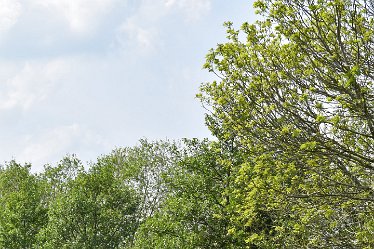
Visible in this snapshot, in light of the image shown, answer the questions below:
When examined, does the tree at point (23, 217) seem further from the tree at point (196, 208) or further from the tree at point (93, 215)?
the tree at point (196, 208)

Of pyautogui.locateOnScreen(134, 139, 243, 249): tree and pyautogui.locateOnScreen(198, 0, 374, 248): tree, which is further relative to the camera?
pyautogui.locateOnScreen(134, 139, 243, 249): tree

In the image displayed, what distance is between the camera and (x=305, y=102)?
12008 millimetres

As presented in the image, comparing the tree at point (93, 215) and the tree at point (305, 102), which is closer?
the tree at point (305, 102)

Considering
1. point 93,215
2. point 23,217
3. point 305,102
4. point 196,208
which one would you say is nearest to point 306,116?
point 305,102

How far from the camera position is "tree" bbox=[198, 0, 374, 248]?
11.4m

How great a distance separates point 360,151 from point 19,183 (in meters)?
40.0

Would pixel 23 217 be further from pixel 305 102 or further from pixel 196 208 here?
pixel 305 102

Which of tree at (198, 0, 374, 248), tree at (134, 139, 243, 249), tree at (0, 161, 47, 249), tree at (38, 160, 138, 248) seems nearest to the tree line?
tree at (198, 0, 374, 248)

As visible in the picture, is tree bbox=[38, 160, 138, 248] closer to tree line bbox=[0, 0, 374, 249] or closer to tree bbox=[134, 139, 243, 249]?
tree bbox=[134, 139, 243, 249]

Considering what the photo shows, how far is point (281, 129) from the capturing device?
12.1 meters

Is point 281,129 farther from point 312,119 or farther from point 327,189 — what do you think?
point 327,189

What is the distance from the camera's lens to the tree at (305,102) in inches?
451

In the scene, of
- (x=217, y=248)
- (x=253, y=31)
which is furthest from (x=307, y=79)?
(x=217, y=248)

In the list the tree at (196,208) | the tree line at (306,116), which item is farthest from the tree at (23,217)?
the tree line at (306,116)
